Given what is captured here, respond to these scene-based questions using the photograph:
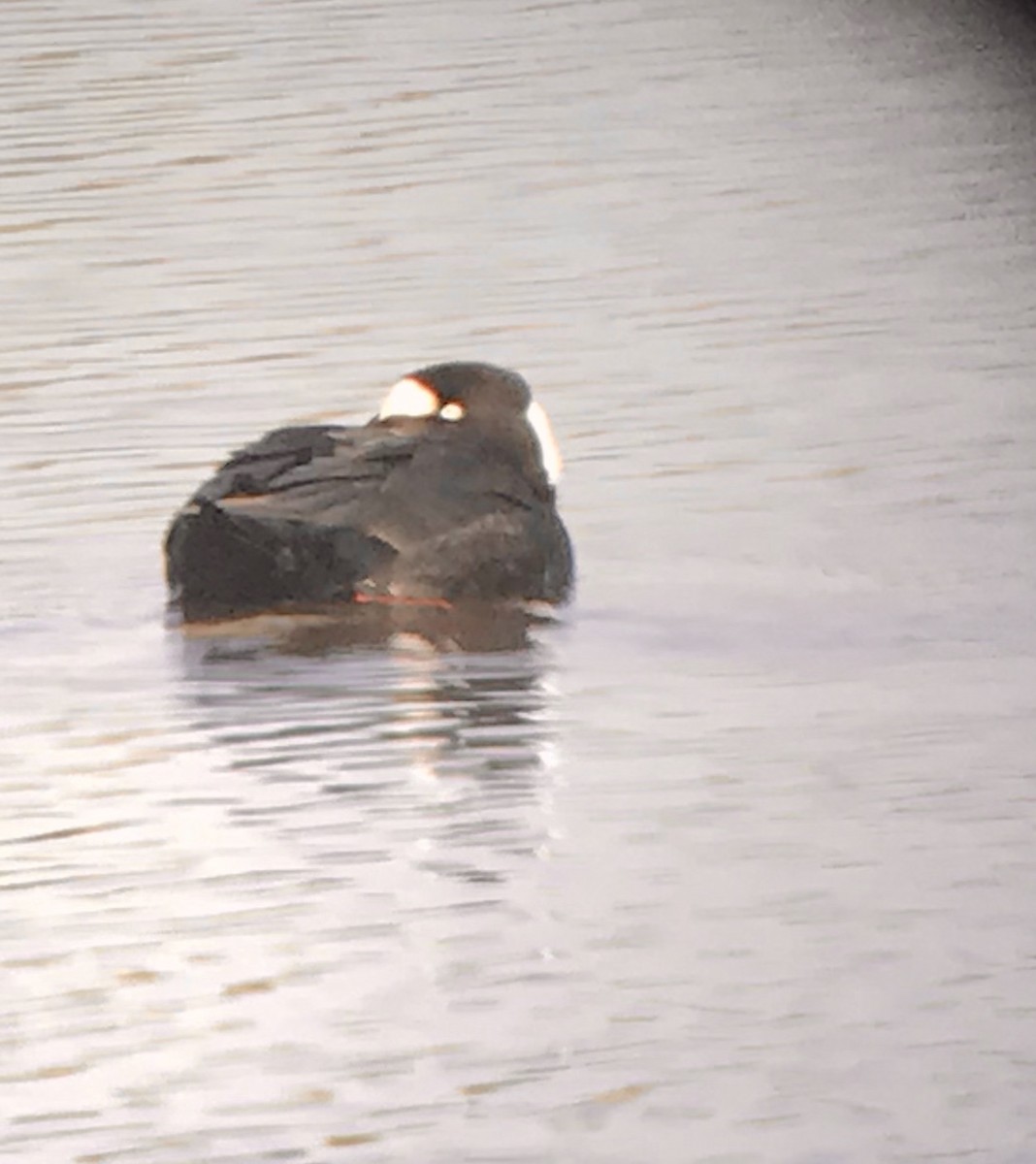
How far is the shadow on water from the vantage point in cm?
115

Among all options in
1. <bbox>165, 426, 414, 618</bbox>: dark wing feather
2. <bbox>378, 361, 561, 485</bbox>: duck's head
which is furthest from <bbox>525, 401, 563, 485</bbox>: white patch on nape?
<bbox>165, 426, 414, 618</bbox>: dark wing feather

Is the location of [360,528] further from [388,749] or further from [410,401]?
[388,749]

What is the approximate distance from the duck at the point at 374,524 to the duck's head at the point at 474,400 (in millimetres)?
11

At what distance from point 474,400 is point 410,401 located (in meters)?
0.05

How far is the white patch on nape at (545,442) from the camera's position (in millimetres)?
1850

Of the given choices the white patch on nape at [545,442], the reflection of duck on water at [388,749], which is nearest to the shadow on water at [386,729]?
the reflection of duck on water at [388,749]

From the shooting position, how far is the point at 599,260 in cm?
214

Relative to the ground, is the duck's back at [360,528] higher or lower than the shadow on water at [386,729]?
higher

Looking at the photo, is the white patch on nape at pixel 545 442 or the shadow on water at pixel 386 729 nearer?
the shadow on water at pixel 386 729

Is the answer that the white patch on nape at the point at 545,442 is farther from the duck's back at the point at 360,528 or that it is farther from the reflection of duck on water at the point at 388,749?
the reflection of duck on water at the point at 388,749

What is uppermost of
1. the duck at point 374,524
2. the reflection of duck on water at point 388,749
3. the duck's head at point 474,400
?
the duck's head at point 474,400

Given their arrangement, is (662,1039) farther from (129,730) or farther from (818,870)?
(129,730)

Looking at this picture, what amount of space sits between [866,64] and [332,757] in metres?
1.38

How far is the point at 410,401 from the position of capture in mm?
1856
